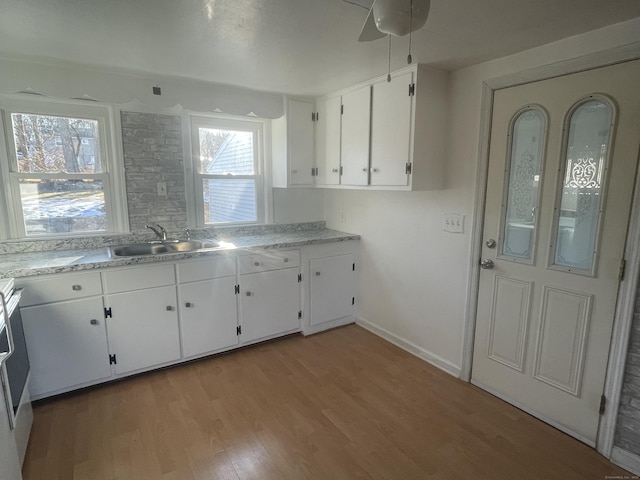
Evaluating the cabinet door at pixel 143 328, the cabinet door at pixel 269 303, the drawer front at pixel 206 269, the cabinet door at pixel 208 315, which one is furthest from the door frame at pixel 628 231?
the cabinet door at pixel 143 328

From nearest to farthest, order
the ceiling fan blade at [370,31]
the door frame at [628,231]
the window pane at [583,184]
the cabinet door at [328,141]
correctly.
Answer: the ceiling fan blade at [370,31]
the door frame at [628,231]
the window pane at [583,184]
the cabinet door at [328,141]

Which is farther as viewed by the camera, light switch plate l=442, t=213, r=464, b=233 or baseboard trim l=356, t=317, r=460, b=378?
baseboard trim l=356, t=317, r=460, b=378

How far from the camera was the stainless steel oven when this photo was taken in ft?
5.17

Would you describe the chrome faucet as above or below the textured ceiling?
below

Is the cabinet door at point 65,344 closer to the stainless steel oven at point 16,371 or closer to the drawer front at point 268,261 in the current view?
the stainless steel oven at point 16,371

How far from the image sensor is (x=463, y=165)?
2.37m

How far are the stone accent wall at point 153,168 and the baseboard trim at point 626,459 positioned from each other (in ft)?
10.7

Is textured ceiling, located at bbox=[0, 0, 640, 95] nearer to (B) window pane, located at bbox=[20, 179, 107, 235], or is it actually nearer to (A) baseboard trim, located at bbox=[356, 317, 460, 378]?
(B) window pane, located at bbox=[20, 179, 107, 235]

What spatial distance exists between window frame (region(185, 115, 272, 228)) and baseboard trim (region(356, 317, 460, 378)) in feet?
4.77

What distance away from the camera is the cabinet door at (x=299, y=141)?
3.18m

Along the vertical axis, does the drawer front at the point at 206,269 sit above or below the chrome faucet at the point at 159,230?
below

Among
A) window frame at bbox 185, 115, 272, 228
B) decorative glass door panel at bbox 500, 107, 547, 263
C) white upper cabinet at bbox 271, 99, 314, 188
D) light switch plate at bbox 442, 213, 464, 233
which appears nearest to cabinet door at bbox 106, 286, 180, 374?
window frame at bbox 185, 115, 272, 228

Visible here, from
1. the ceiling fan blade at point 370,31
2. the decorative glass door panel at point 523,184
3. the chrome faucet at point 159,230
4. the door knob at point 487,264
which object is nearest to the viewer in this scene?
the ceiling fan blade at point 370,31

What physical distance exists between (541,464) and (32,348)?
296cm
